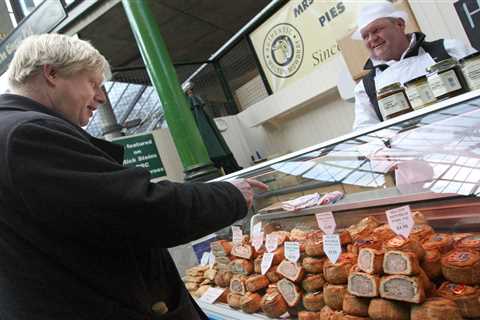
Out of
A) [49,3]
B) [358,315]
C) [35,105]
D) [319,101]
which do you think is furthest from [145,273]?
[319,101]

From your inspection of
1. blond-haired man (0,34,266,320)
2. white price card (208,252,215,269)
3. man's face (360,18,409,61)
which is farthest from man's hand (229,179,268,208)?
man's face (360,18,409,61)

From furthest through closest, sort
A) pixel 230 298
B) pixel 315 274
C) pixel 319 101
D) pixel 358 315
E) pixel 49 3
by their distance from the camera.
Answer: pixel 319 101 → pixel 49 3 → pixel 230 298 → pixel 315 274 → pixel 358 315

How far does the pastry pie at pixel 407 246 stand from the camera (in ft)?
3.16

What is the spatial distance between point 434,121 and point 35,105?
3.58 ft

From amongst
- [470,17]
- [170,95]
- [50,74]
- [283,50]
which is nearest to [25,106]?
[50,74]

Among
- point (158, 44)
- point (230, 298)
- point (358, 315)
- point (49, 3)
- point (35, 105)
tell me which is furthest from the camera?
point (158, 44)

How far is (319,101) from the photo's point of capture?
12.4 feet

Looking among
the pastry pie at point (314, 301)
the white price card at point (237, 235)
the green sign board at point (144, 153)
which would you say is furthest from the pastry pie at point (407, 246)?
the green sign board at point (144, 153)

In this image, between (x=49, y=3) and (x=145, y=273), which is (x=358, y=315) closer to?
(x=145, y=273)

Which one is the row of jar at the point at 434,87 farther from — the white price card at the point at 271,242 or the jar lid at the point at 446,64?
the white price card at the point at 271,242

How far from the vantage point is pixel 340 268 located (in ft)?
3.74

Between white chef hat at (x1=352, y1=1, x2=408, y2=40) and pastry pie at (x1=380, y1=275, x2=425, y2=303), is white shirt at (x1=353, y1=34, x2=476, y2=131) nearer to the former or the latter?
white chef hat at (x1=352, y1=1, x2=408, y2=40)

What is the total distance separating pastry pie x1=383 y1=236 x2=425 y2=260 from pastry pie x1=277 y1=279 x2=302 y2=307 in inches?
16.8

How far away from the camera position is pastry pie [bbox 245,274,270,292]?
4.75 feet
